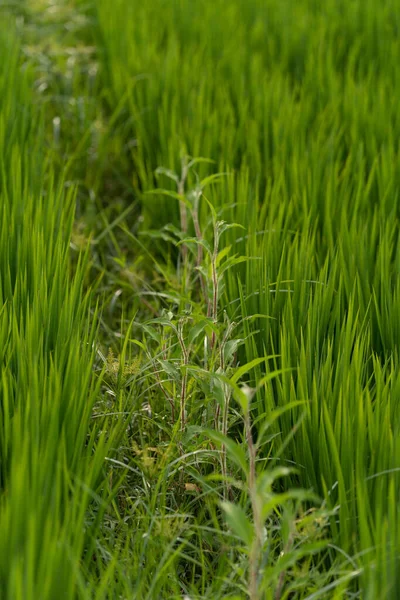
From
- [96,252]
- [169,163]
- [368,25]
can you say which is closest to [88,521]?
[96,252]

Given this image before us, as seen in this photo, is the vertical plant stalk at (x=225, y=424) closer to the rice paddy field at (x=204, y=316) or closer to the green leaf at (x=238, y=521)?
the rice paddy field at (x=204, y=316)

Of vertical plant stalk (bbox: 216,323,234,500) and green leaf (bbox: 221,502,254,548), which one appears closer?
green leaf (bbox: 221,502,254,548)

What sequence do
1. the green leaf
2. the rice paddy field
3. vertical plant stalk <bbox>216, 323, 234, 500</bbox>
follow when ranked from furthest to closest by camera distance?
vertical plant stalk <bbox>216, 323, 234, 500</bbox> → the rice paddy field → the green leaf

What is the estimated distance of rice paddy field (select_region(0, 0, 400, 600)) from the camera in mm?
960

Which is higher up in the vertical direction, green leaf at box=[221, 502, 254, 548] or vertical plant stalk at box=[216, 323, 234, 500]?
green leaf at box=[221, 502, 254, 548]

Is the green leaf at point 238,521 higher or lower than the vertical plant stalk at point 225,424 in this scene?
higher

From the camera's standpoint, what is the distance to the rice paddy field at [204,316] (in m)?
0.96

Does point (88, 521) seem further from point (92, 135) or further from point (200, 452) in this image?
point (92, 135)

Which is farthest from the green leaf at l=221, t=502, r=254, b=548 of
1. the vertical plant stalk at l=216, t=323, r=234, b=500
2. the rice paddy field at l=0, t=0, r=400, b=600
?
the vertical plant stalk at l=216, t=323, r=234, b=500

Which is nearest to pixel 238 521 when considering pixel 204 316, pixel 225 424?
pixel 225 424

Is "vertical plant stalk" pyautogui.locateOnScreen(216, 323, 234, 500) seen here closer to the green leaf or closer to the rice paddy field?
the rice paddy field

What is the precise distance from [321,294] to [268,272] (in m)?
0.13

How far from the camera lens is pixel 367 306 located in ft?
4.69

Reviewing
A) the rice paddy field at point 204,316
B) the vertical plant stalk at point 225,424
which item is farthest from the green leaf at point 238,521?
the vertical plant stalk at point 225,424
